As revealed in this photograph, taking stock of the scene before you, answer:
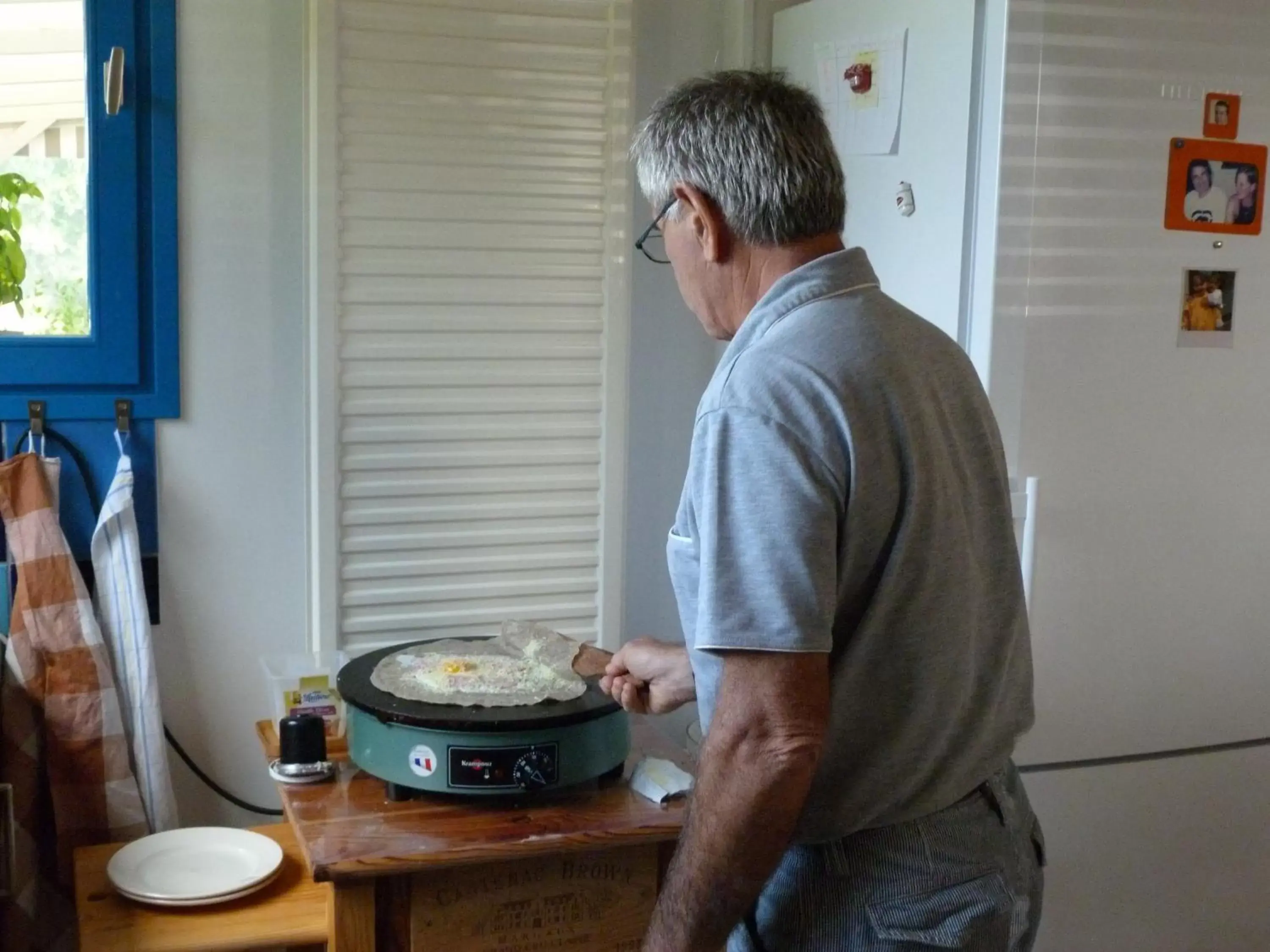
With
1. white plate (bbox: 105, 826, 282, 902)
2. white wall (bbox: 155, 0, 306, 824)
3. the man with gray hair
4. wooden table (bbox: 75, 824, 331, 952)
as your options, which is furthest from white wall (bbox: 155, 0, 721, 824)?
the man with gray hair

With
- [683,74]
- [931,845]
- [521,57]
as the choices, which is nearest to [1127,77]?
[683,74]

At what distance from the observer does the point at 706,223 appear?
1.19 m

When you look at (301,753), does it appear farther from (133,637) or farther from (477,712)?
(133,637)

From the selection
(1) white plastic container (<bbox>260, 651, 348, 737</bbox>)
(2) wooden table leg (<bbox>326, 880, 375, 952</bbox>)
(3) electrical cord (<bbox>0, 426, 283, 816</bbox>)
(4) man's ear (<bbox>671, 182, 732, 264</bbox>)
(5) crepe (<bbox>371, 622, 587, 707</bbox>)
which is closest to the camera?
(4) man's ear (<bbox>671, 182, 732, 264</bbox>)

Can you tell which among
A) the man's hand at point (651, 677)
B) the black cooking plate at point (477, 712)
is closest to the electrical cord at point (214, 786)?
the black cooking plate at point (477, 712)

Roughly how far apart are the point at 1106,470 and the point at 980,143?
0.51m

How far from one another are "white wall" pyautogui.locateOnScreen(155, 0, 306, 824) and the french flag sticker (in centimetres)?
65

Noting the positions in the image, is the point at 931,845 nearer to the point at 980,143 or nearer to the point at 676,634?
the point at 980,143

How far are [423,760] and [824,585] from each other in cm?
72

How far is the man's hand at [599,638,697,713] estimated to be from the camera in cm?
142

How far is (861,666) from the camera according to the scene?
1120 mm

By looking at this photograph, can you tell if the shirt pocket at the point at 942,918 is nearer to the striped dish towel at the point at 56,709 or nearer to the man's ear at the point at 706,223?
the man's ear at the point at 706,223

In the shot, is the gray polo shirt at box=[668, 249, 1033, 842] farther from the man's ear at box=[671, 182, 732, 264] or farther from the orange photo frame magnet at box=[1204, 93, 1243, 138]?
the orange photo frame magnet at box=[1204, 93, 1243, 138]

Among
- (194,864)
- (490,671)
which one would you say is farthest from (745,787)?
(194,864)
